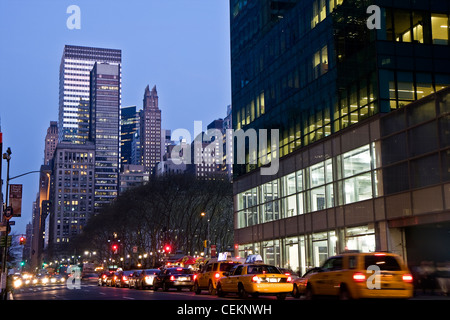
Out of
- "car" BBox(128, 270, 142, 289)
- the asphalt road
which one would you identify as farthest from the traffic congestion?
"car" BBox(128, 270, 142, 289)

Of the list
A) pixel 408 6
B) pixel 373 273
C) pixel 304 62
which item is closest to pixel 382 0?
pixel 408 6

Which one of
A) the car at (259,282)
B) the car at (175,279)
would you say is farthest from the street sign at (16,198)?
the car at (259,282)

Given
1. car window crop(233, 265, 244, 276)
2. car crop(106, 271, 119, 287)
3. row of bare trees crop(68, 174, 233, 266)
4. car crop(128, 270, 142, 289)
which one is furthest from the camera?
row of bare trees crop(68, 174, 233, 266)

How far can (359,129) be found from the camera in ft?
131

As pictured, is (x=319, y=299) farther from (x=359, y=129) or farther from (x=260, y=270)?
(x=359, y=129)

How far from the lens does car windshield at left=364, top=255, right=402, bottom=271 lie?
63.6ft

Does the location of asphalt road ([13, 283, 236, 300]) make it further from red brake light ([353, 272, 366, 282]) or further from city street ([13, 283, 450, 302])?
red brake light ([353, 272, 366, 282])

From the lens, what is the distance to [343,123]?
42188 millimetres

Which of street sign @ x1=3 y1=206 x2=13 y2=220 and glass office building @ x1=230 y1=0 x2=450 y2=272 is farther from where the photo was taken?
street sign @ x1=3 y1=206 x2=13 y2=220

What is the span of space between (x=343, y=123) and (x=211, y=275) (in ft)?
56.8

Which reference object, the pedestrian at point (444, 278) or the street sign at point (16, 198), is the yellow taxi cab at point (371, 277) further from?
the street sign at point (16, 198)

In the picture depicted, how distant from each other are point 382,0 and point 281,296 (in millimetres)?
23547

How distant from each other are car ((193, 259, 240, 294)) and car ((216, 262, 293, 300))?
11.2 feet

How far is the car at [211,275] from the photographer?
29969mm
